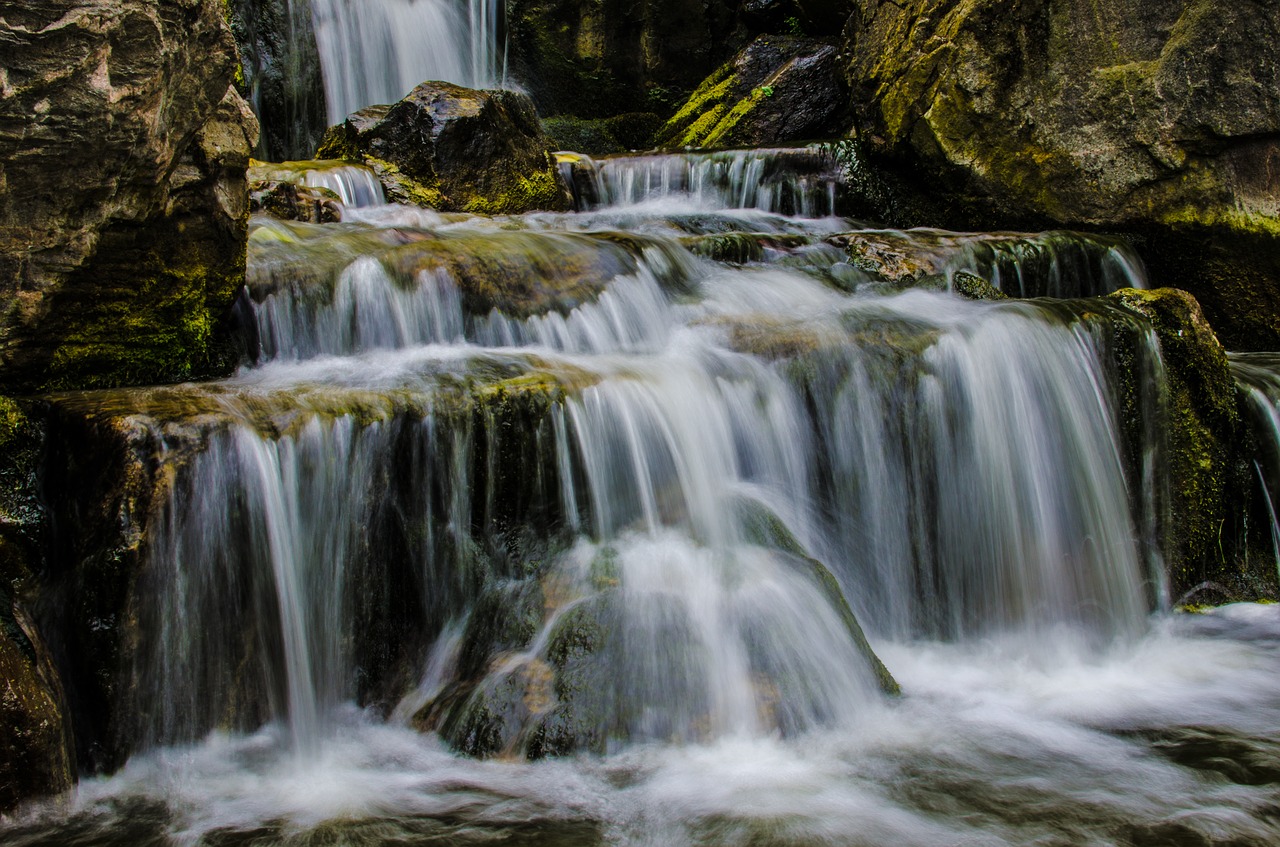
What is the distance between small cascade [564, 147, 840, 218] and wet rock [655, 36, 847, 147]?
2.33 m

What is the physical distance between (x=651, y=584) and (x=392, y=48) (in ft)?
38.2

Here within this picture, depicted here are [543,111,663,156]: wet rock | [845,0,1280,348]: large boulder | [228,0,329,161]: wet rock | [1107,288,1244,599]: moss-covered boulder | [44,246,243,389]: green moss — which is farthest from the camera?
[543,111,663,156]: wet rock

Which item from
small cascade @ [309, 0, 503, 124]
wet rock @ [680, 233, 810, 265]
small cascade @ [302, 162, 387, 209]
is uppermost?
small cascade @ [309, 0, 503, 124]

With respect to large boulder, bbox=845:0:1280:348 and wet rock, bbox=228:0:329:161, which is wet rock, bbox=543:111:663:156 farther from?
large boulder, bbox=845:0:1280:348

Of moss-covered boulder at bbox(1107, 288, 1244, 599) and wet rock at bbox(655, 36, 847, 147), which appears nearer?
moss-covered boulder at bbox(1107, 288, 1244, 599)

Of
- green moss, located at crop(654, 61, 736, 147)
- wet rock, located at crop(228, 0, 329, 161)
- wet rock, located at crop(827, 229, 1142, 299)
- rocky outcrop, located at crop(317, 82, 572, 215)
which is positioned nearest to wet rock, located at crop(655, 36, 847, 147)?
green moss, located at crop(654, 61, 736, 147)

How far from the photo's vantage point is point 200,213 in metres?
4.33

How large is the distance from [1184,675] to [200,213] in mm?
5096

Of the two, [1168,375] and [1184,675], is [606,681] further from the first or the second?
[1168,375]

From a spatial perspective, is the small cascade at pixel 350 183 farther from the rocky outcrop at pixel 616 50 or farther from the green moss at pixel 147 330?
the rocky outcrop at pixel 616 50

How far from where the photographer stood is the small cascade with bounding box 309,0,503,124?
12492mm

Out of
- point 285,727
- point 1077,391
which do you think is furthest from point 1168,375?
point 285,727

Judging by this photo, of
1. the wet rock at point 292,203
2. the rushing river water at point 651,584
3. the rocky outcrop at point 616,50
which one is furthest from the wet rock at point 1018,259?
the rocky outcrop at point 616,50

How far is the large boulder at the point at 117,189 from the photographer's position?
3.25 metres
